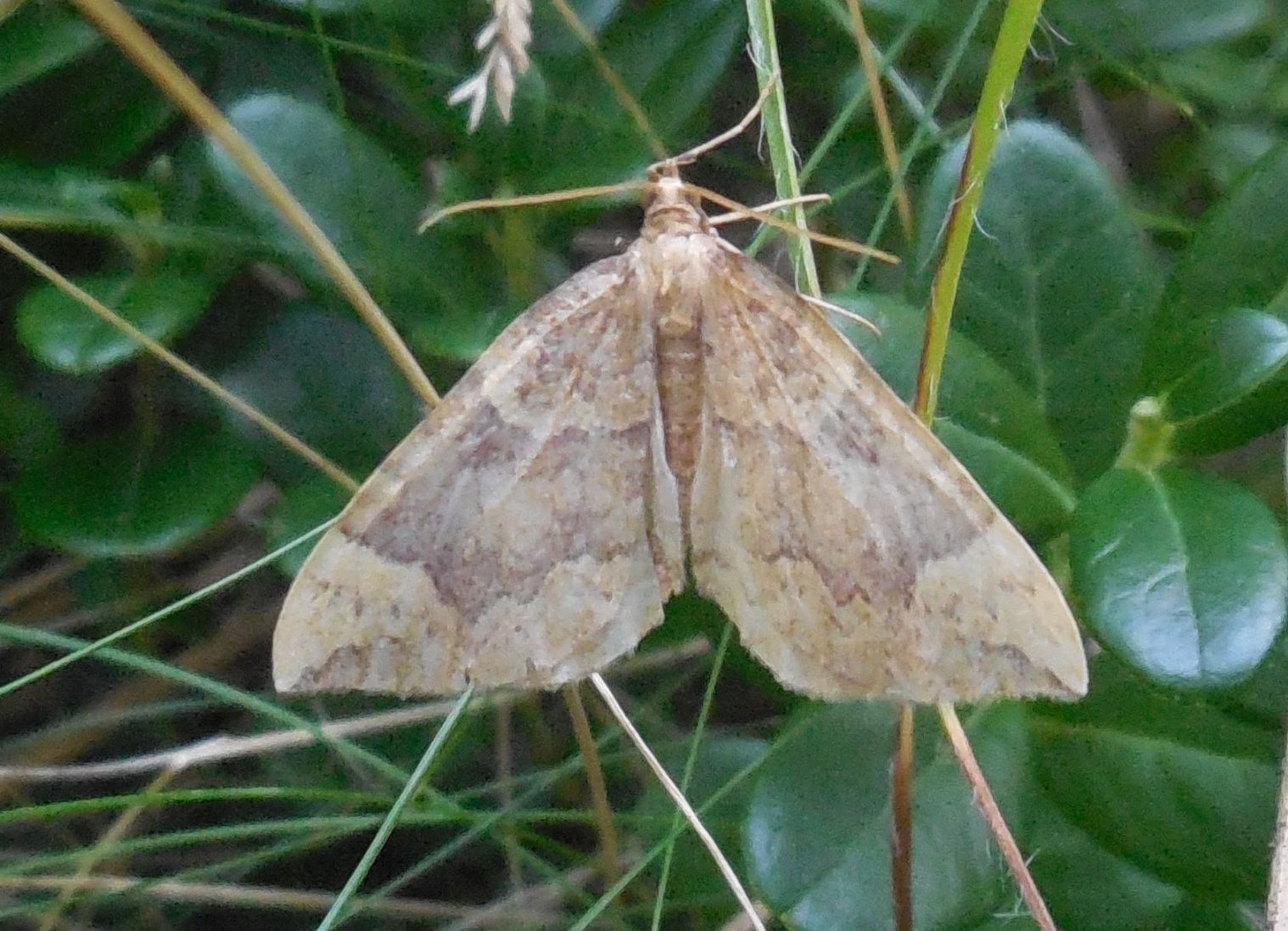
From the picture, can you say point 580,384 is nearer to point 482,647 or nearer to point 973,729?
point 482,647

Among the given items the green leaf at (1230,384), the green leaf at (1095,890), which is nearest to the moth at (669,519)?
the green leaf at (1230,384)

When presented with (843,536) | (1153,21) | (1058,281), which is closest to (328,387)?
(843,536)

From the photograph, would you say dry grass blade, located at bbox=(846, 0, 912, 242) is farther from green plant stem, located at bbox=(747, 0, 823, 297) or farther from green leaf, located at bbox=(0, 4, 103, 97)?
green leaf, located at bbox=(0, 4, 103, 97)

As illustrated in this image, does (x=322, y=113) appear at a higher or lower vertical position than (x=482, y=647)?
higher

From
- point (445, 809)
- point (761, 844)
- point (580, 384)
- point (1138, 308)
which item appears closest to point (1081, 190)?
point (1138, 308)

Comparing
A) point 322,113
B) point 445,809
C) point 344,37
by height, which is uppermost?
point 344,37

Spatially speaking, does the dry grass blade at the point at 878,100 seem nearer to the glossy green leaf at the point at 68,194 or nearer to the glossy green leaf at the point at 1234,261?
the glossy green leaf at the point at 1234,261
